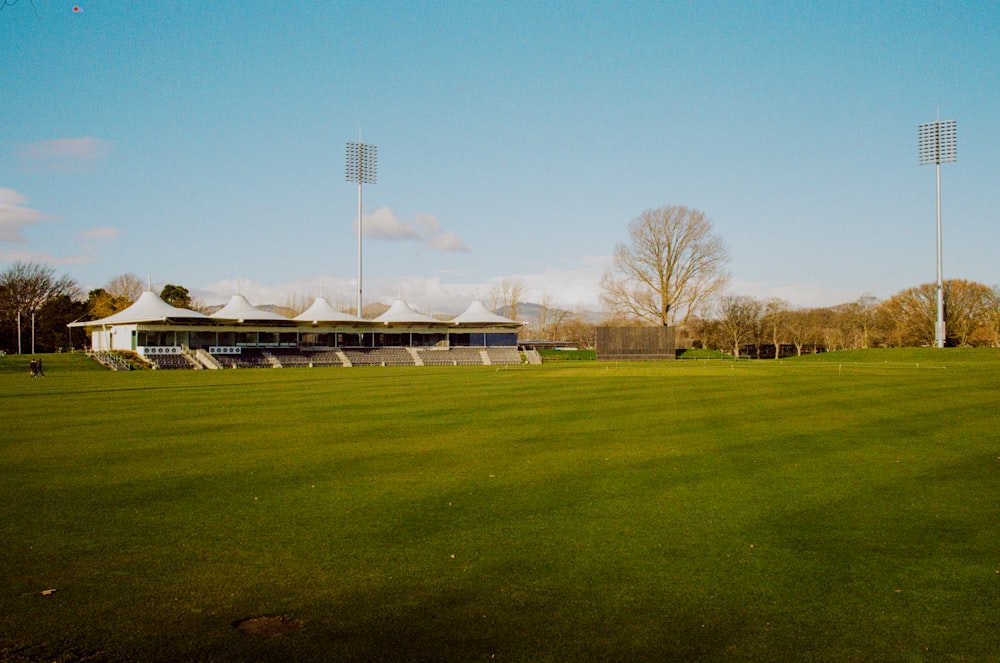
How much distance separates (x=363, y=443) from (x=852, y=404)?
45.7 ft

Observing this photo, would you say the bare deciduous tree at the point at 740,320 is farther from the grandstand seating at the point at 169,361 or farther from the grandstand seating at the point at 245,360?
the grandstand seating at the point at 169,361

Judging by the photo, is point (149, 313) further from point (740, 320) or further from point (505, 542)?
point (740, 320)

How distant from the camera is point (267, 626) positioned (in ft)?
16.4

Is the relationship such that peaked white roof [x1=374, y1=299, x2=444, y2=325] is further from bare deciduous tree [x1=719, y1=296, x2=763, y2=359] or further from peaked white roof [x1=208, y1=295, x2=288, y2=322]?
bare deciduous tree [x1=719, y1=296, x2=763, y2=359]

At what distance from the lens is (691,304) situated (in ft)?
253

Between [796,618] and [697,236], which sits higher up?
[697,236]

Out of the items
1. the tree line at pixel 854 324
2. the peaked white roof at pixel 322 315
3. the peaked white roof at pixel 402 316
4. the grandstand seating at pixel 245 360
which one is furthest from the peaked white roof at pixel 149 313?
the tree line at pixel 854 324

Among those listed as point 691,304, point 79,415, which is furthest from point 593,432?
point 691,304

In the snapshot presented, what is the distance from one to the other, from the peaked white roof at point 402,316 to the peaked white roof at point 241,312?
10165 mm

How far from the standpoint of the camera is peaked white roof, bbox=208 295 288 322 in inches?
2461

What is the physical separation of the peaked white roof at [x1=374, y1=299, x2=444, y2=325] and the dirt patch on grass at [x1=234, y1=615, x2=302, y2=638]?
2576 inches

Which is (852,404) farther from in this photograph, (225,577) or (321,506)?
(225,577)

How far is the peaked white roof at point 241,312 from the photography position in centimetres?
6250

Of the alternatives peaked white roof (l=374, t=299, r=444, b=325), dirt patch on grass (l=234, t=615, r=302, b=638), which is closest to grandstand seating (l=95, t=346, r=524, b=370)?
peaked white roof (l=374, t=299, r=444, b=325)
